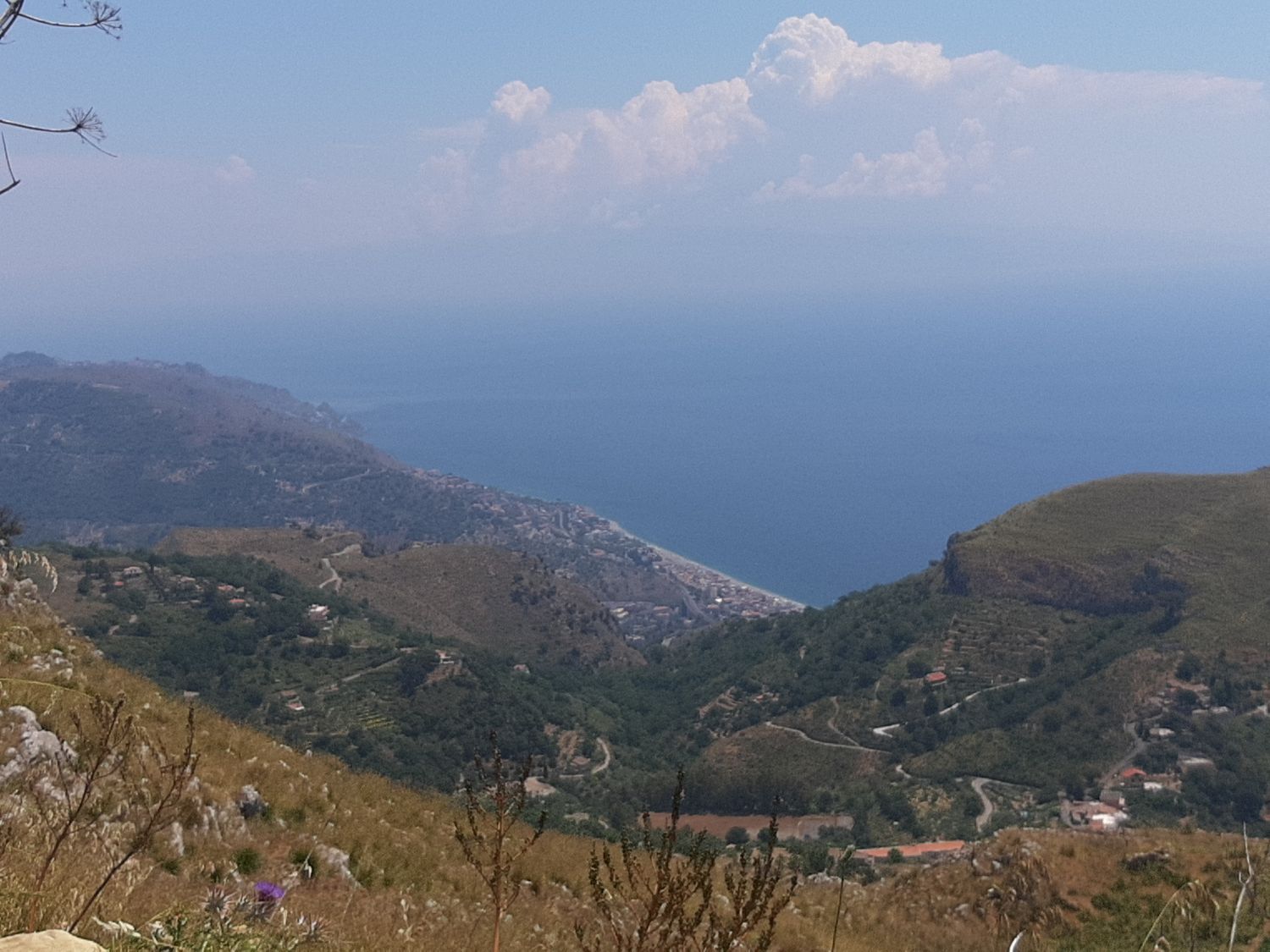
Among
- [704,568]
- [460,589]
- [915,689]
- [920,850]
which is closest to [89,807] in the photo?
[920,850]

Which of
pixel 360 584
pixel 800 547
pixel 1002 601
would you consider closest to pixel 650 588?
pixel 800 547

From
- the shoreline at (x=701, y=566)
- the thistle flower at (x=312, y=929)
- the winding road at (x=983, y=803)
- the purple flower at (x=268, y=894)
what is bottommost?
the shoreline at (x=701, y=566)

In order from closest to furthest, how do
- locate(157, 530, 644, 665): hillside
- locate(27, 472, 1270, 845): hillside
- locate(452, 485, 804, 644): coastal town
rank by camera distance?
locate(27, 472, 1270, 845): hillside
locate(157, 530, 644, 665): hillside
locate(452, 485, 804, 644): coastal town

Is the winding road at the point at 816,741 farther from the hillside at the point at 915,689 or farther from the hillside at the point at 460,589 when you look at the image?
the hillside at the point at 460,589

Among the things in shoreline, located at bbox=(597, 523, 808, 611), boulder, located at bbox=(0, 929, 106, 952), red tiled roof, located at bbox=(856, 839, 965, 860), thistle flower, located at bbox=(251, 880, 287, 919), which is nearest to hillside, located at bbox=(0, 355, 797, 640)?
shoreline, located at bbox=(597, 523, 808, 611)

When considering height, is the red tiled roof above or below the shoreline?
above

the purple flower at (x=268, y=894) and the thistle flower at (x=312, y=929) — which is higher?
the purple flower at (x=268, y=894)

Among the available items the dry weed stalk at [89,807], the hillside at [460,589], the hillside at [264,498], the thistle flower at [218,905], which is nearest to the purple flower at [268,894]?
the thistle flower at [218,905]

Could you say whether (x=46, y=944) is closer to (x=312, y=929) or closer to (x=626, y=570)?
(x=312, y=929)

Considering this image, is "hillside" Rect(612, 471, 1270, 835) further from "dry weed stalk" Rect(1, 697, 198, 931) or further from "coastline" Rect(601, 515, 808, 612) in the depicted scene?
"coastline" Rect(601, 515, 808, 612)

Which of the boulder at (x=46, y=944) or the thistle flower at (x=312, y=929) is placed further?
the thistle flower at (x=312, y=929)
